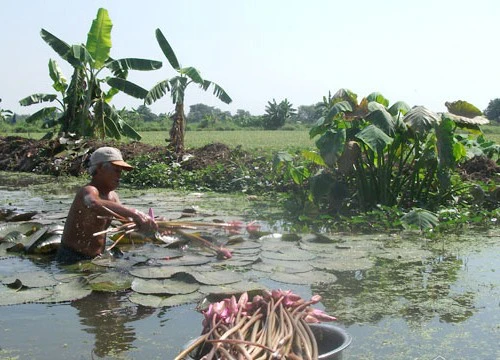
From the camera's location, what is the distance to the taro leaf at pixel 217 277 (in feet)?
14.3

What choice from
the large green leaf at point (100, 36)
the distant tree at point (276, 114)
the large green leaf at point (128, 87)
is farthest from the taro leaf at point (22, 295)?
the distant tree at point (276, 114)

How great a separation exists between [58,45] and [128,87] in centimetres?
191

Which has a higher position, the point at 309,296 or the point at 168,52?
the point at 168,52

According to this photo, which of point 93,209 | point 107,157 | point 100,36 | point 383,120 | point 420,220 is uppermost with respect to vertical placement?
point 100,36

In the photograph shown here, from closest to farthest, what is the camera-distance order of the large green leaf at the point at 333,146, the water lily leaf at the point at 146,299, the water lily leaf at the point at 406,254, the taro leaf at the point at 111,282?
the water lily leaf at the point at 146,299
the taro leaf at the point at 111,282
the water lily leaf at the point at 406,254
the large green leaf at the point at 333,146

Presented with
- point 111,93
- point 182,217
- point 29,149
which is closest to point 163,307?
point 182,217

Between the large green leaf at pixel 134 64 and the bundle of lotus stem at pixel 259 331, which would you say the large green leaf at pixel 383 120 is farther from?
the large green leaf at pixel 134 64

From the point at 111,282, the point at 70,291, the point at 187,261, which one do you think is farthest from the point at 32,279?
the point at 187,261

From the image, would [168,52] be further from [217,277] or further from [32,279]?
[217,277]

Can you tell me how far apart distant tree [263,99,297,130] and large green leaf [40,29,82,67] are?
29.5 meters

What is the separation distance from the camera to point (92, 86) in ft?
51.6

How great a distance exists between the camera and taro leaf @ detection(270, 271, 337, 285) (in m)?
4.50

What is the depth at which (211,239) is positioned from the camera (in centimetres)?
592

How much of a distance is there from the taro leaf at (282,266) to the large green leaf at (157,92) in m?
10.2
